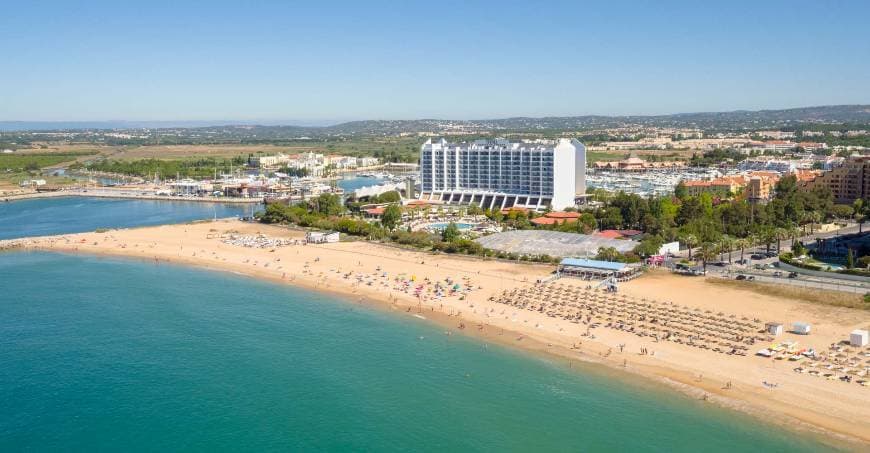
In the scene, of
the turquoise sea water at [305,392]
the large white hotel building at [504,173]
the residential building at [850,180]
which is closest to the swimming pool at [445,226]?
the large white hotel building at [504,173]

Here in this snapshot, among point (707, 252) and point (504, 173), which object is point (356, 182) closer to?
point (504, 173)

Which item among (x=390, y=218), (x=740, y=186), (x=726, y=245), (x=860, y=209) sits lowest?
(x=726, y=245)

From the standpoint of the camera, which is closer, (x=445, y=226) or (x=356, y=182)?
(x=445, y=226)

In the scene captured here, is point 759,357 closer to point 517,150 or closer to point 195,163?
point 517,150

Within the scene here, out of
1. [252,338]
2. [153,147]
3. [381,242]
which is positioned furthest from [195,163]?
[252,338]

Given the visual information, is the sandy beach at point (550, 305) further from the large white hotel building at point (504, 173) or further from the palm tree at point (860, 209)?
the palm tree at point (860, 209)

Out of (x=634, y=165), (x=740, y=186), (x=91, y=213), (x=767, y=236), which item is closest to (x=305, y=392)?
(x=767, y=236)
